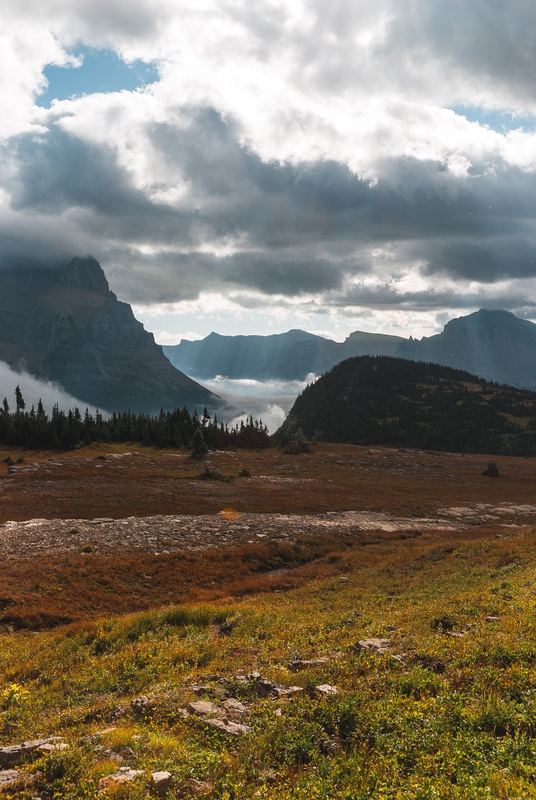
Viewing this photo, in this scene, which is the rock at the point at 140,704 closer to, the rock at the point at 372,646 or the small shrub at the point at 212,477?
the rock at the point at 372,646

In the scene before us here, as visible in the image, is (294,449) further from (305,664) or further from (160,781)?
(160,781)

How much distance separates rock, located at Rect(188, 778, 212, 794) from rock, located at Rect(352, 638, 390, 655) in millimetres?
6842

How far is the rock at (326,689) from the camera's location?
10.6 meters

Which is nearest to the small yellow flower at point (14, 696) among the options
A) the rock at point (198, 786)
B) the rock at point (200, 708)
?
the rock at point (200, 708)

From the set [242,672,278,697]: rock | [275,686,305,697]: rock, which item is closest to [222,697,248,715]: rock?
[242,672,278,697]: rock

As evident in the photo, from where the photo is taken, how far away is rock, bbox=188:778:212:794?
755 centimetres

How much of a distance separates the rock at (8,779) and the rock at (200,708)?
3633 mm

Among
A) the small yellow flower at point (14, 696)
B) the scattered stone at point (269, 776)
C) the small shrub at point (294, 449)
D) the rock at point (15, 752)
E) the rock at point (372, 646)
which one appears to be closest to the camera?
the scattered stone at point (269, 776)

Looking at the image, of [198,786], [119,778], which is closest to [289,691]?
[198,786]

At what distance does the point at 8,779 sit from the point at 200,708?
13.0 ft

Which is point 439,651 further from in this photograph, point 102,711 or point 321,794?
point 102,711

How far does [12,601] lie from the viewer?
78.4ft

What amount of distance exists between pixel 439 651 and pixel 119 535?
3260 centimetres

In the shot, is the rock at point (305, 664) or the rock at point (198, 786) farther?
the rock at point (305, 664)
